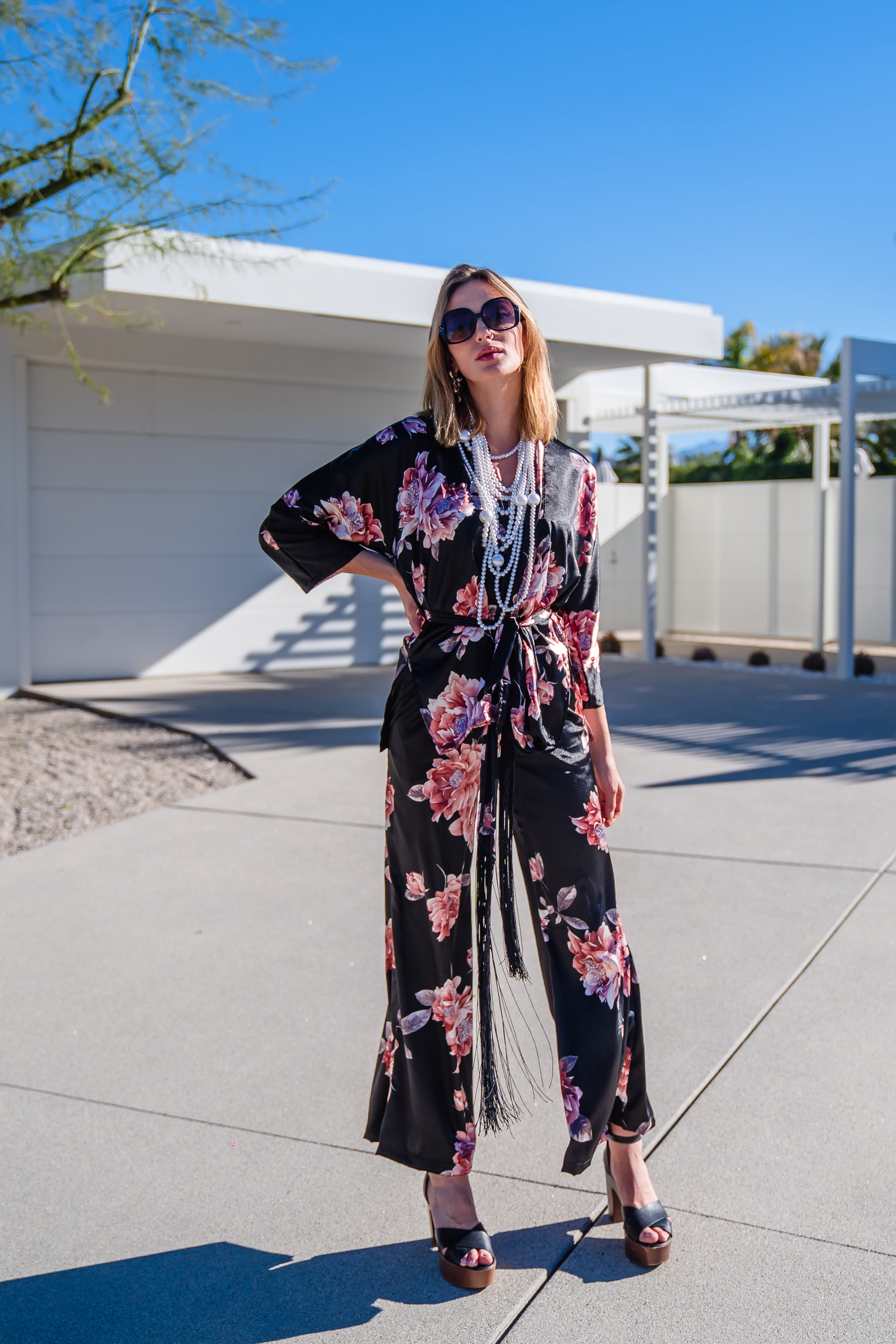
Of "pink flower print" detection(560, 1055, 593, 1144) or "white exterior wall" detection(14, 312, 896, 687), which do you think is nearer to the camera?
"pink flower print" detection(560, 1055, 593, 1144)

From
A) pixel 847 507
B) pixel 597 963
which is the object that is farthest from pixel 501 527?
pixel 847 507

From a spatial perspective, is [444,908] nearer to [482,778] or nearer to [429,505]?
[482,778]

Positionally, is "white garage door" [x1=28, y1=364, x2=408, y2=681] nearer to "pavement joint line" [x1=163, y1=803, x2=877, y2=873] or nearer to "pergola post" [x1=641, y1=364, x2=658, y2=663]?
"pergola post" [x1=641, y1=364, x2=658, y2=663]

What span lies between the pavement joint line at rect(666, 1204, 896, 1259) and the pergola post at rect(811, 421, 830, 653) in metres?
11.8

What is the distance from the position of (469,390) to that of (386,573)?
39 cm

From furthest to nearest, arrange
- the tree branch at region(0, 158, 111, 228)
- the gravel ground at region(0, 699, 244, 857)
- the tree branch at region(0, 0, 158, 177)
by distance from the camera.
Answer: the gravel ground at region(0, 699, 244, 857), the tree branch at region(0, 158, 111, 228), the tree branch at region(0, 0, 158, 177)

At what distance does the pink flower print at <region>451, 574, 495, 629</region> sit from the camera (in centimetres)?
233

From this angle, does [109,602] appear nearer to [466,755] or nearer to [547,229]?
[547,229]

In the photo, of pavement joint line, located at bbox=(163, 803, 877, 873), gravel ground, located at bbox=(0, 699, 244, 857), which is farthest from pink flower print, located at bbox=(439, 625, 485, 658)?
gravel ground, located at bbox=(0, 699, 244, 857)

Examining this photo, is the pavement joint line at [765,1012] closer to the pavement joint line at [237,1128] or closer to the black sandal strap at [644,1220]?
the pavement joint line at [237,1128]

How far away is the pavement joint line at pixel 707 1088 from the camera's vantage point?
2.19 m

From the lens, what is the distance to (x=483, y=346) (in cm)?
237

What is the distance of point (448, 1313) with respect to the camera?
2176mm

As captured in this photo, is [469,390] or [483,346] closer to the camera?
[483,346]
